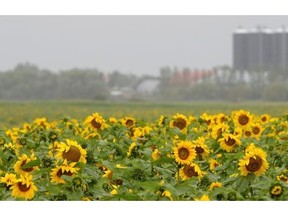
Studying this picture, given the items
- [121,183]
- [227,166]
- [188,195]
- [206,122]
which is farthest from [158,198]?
[206,122]

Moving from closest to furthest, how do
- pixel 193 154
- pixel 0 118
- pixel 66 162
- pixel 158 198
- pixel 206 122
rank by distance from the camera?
1. pixel 158 198
2. pixel 66 162
3. pixel 193 154
4. pixel 206 122
5. pixel 0 118

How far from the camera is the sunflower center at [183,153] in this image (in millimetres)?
3509

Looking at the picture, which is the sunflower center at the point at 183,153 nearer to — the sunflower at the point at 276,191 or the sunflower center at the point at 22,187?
the sunflower at the point at 276,191

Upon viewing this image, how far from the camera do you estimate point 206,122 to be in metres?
5.50

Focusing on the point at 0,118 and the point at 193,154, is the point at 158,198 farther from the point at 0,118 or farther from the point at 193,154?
the point at 0,118

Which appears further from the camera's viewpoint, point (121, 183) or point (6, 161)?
point (6, 161)

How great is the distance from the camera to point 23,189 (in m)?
2.91

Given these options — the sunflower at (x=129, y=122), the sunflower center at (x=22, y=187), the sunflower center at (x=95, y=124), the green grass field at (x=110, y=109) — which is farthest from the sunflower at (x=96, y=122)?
the green grass field at (x=110, y=109)

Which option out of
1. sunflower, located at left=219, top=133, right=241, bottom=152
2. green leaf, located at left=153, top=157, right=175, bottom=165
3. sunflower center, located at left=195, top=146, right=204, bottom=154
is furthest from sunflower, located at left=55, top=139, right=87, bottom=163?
sunflower, located at left=219, top=133, right=241, bottom=152

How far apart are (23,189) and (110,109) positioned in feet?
70.7

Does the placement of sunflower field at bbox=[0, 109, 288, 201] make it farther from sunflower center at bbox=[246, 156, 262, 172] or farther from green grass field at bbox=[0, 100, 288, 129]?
green grass field at bbox=[0, 100, 288, 129]

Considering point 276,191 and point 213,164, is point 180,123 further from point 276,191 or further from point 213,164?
point 276,191

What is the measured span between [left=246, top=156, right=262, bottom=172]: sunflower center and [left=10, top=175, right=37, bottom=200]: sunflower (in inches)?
37.2
